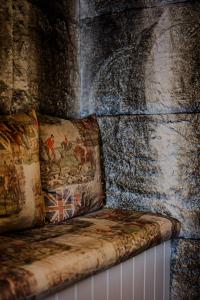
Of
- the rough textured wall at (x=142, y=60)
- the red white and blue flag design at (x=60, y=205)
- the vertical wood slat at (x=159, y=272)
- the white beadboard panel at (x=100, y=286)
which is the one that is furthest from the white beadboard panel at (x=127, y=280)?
the rough textured wall at (x=142, y=60)

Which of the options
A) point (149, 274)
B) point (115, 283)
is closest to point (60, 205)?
point (115, 283)

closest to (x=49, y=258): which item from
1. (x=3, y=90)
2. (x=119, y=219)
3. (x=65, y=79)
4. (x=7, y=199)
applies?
(x=7, y=199)

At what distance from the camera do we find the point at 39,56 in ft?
6.93

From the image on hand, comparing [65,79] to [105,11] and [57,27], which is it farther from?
[105,11]

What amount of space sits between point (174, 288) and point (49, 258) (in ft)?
3.73

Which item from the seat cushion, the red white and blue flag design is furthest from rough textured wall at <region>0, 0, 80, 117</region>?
the seat cushion

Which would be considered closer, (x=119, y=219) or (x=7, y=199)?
(x=7, y=199)

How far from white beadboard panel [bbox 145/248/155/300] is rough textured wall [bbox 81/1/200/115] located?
0.80m

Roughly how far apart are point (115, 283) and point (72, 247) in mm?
343

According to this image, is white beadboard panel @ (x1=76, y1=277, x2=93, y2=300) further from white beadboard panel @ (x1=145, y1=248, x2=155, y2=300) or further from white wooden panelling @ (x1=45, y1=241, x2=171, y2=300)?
white beadboard panel @ (x1=145, y1=248, x2=155, y2=300)

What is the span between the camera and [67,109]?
2.36 m

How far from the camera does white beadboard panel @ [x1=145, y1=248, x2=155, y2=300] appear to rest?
6.26ft

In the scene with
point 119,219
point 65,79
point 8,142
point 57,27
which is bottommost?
point 119,219

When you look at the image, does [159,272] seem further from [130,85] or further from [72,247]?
[130,85]
